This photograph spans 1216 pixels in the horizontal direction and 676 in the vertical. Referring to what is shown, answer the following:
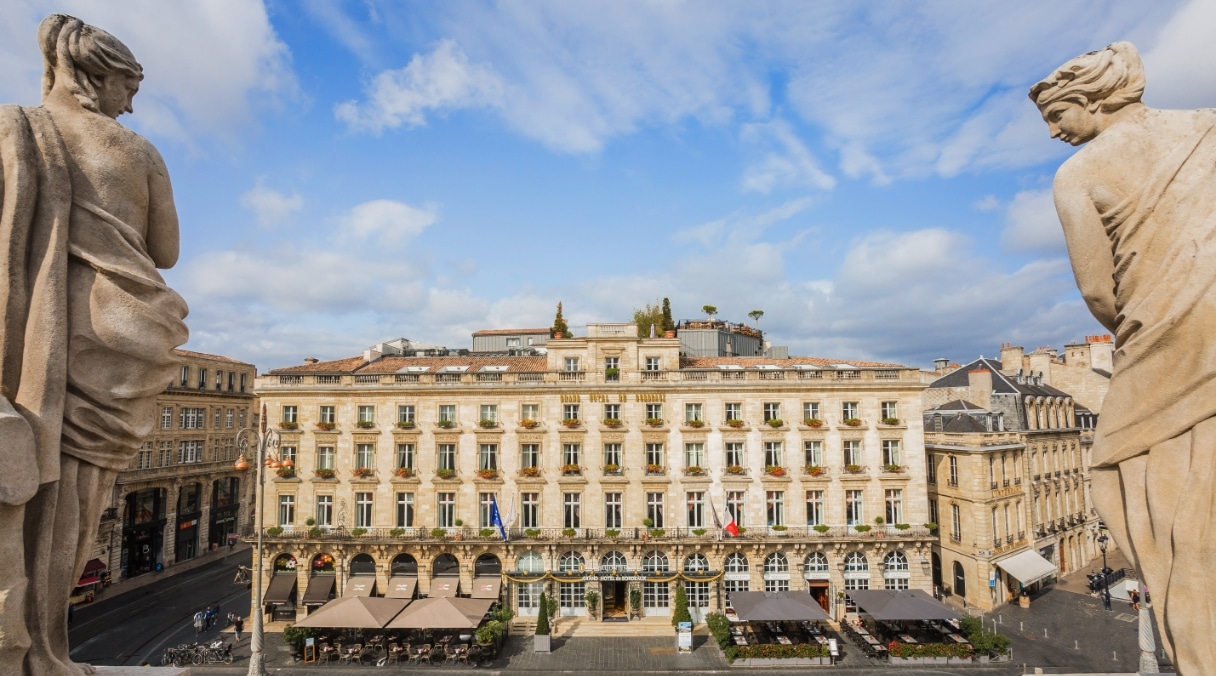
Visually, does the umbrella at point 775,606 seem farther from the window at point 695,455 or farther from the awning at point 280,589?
the awning at point 280,589

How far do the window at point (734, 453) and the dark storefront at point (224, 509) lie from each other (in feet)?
138

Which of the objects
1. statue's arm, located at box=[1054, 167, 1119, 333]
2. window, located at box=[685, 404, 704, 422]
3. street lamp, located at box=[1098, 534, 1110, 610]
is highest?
statue's arm, located at box=[1054, 167, 1119, 333]

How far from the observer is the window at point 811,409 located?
114 ft

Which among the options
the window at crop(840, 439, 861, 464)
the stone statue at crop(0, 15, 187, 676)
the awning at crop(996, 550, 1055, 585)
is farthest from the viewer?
the window at crop(840, 439, 861, 464)

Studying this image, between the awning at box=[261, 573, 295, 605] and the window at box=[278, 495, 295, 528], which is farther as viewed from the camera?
the window at box=[278, 495, 295, 528]

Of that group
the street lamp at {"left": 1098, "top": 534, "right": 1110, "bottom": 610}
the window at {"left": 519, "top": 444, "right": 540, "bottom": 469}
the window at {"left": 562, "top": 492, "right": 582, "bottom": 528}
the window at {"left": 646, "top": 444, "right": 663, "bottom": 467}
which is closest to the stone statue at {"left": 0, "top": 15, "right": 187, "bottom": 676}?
the window at {"left": 519, "top": 444, "right": 540, "bottom": 469}

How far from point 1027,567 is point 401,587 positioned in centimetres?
3517

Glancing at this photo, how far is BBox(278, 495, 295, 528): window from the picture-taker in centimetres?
3388

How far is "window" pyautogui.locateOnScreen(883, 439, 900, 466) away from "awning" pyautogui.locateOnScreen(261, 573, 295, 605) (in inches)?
1327

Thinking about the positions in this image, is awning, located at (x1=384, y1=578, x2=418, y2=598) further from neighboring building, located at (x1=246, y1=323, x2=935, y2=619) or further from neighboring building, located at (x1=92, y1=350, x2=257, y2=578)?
neighboring building, located at (x1=92, y1=350, x2=257, y2=578)

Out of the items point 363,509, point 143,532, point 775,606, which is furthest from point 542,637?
point 143,532

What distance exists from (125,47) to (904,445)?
36882mm

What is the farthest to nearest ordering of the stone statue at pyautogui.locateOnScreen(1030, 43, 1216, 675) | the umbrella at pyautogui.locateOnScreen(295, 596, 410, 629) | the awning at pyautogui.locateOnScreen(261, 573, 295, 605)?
the awning at pyautogui.locateOnScreen(261, 573, 295, 605)
the umbrella at pyautogui.locateOnScreen(295, 596, 410, 629)
the stone statue at pyautogui.locateOnScreen(1030, 43, 1216, 675)

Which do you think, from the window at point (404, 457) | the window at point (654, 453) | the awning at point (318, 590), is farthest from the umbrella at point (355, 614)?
the window at point (654, 453)
